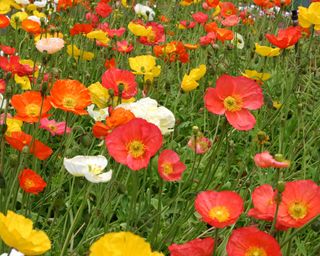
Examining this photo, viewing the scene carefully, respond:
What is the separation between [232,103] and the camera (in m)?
1.61

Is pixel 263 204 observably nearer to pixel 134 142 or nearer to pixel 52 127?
pixel 134 142

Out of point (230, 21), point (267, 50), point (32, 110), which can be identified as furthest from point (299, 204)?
point (230, 21)

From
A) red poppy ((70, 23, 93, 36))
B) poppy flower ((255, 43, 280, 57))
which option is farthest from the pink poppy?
red poppy ((70, 23, 93, 36))

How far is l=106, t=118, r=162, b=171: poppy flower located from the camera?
1.36 metres

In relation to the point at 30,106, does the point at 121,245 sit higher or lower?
higher

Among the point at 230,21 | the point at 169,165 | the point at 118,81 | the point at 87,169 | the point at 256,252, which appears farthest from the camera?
the point at 230,21

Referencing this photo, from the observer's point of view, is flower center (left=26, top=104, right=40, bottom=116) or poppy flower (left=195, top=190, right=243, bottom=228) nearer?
poppy flower (left=195, top=190, right=243, bottom=228)

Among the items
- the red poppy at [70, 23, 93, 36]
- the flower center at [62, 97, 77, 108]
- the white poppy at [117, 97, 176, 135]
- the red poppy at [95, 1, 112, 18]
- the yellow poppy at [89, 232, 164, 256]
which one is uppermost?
the yellow poppy at [89, 232, 164, 256]

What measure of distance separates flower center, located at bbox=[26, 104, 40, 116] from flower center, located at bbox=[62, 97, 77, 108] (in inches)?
2.7

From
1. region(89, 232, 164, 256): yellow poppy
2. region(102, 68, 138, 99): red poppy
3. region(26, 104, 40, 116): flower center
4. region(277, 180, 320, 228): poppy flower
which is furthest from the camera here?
region(102, 68, 138, 99): red poppy

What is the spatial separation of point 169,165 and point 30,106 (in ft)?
1.33

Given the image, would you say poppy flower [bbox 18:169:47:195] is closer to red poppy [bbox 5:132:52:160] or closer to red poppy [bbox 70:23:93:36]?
red poppy [bbox 5:132:52:160]

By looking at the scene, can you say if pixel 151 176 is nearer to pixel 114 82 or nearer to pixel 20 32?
pixel 114 82

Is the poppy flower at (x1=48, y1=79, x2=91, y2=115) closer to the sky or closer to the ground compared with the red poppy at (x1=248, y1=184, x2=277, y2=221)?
closer to the ground
